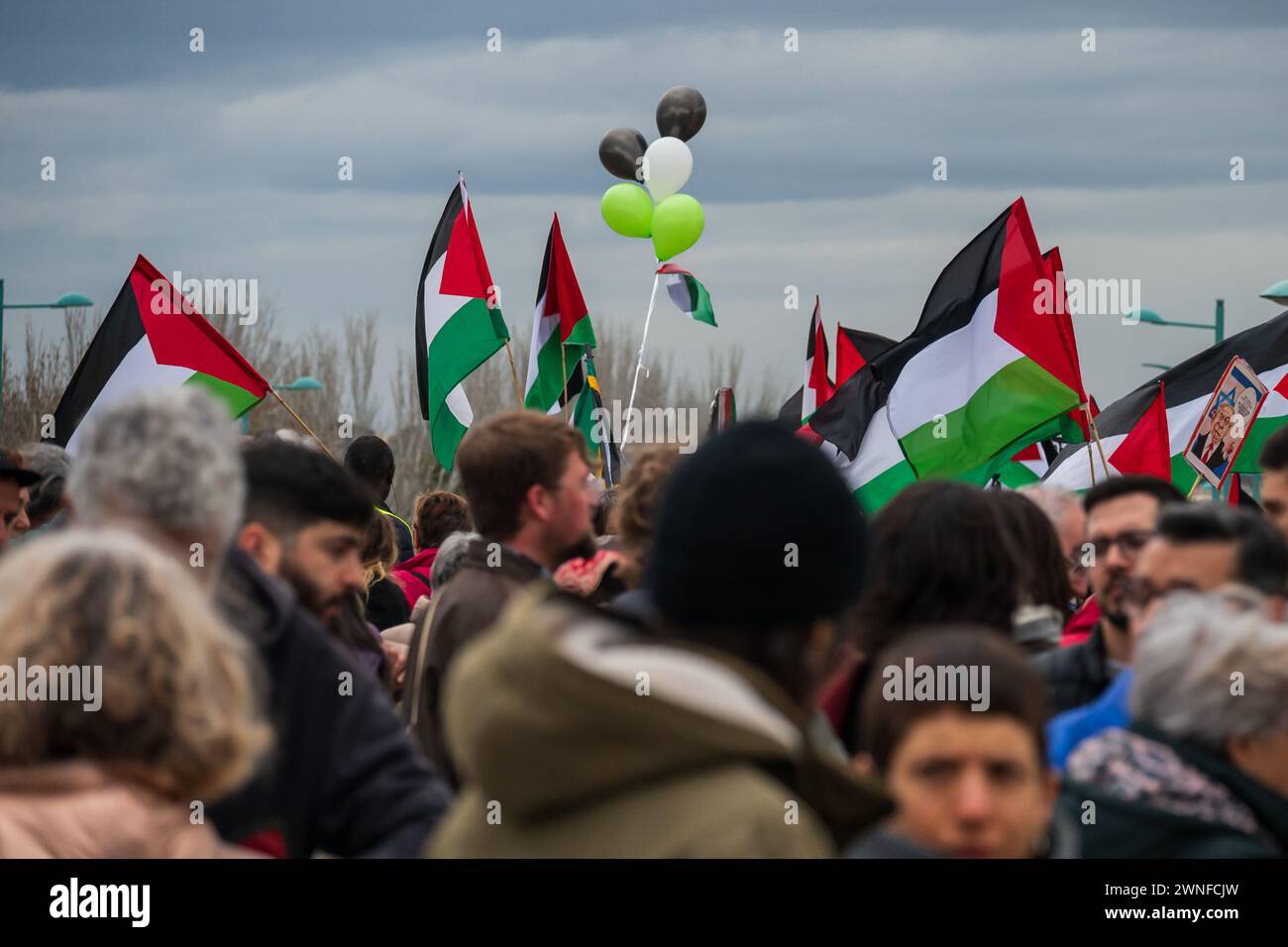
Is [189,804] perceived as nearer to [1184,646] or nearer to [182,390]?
[182,390]

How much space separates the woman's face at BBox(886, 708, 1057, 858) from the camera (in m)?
2.19

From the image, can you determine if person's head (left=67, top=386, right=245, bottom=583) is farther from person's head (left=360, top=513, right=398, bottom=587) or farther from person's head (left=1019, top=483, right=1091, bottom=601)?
person's head (left=360, top=513, right=398, bottom=587)

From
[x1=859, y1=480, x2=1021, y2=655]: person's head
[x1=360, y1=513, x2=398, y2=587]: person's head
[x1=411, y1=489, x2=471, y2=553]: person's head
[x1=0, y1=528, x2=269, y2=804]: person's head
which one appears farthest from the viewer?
[x1=411, y1=489, x2=471, y2=553]: person's head

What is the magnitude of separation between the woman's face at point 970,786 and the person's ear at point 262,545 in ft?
4.87

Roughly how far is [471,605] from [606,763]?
7.87ft

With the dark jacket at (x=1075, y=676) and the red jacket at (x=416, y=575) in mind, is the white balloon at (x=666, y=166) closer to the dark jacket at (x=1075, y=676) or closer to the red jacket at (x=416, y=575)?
the red jacket at (x=416, y=575)

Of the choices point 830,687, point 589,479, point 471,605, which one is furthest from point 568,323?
point 830,687

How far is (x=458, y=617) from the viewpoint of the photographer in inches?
159

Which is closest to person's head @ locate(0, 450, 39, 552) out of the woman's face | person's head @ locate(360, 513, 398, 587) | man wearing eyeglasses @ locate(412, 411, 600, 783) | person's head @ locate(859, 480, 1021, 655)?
person's head @ locate(360, 513, 398, 587)

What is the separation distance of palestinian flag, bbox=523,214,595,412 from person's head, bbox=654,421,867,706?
865 centimetres

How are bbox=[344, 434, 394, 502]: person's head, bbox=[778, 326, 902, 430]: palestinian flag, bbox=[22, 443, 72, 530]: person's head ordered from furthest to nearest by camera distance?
1. bbox=[778, 326, 902, 430]: palestinian flag
2. bbox=[344, 434, 394, 502]: person's head
3. bbox=[22, 443, 72, 530]: person's head

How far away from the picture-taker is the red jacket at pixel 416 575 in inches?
275
